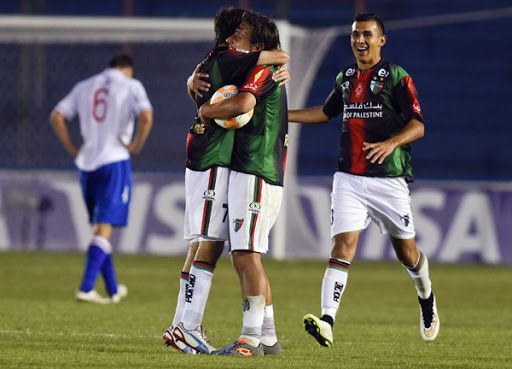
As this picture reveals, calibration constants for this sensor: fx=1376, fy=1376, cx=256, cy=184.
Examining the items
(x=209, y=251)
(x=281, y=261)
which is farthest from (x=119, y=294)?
(x=281, y=261)

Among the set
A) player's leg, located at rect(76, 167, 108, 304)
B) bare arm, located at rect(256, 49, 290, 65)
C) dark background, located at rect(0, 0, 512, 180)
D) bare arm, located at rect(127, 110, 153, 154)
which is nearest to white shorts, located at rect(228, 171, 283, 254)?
bare arm, located at rect(256, 49, 290, 65)

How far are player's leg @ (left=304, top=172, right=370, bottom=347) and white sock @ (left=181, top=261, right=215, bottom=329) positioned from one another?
76 cm

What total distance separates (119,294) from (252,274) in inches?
178

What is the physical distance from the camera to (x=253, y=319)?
7.07 metres

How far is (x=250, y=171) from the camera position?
7141mm

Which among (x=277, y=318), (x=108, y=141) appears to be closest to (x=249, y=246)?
(x=277, y=318)

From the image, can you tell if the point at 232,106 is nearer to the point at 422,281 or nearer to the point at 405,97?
the point at 405,97

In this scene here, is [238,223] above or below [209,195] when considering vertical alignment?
below

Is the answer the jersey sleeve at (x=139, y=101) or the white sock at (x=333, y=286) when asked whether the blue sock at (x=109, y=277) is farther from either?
the white sock at (x=333, y=286)

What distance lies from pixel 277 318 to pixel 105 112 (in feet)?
9.17

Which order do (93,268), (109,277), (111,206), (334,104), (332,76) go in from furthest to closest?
(332,76) → (111,206) → (109,277) → (93,268) → (334,104)

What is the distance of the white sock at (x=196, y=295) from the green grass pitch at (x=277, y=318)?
7.8 inches

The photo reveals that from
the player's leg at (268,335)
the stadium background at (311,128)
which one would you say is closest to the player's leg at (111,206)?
the player's leg at (268,335)

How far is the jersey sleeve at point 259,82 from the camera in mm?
7051
